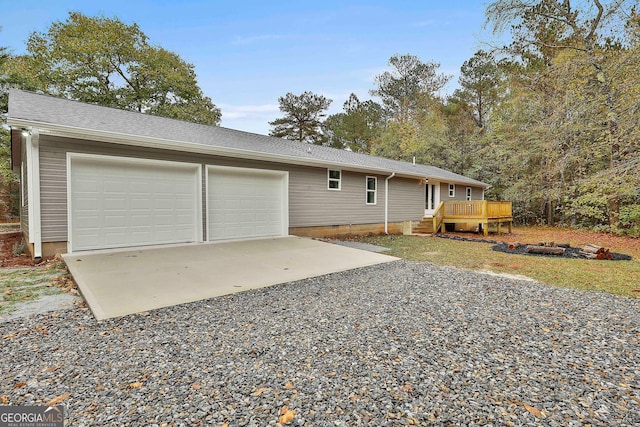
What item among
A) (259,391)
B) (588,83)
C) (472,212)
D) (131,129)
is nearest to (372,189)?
(472,212)

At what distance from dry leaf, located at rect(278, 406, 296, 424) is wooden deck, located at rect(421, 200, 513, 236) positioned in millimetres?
12390

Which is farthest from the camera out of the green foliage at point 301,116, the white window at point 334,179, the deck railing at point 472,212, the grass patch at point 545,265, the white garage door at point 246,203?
the green foliage at point 301,116

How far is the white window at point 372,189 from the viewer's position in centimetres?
1184

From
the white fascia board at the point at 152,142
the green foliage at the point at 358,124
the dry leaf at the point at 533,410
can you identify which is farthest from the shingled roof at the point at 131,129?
the green foliage at the point at 358,124

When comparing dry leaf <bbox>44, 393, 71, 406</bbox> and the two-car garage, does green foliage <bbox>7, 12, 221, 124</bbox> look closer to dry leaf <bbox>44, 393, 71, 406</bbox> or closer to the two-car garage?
the two-car garage

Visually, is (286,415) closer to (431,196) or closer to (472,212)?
(472,212)

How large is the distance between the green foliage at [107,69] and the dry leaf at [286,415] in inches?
737

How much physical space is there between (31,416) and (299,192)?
8.09 m

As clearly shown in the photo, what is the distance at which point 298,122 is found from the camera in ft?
84.7

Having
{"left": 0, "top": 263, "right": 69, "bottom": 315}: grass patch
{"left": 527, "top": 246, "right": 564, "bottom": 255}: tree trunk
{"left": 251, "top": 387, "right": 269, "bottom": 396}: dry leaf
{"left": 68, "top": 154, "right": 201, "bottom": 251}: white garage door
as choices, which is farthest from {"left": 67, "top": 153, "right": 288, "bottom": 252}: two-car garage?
{"left": 527, "top": 246, "right": 564, "bottom": 255}: tree trunk

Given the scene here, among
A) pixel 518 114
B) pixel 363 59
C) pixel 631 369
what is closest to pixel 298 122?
pixel 363 59

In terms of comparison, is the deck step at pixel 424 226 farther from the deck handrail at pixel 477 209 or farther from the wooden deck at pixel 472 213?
the deck handrail at pixel 477 209

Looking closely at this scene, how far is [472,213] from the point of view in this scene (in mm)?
12578

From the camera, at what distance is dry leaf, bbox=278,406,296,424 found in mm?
1735
